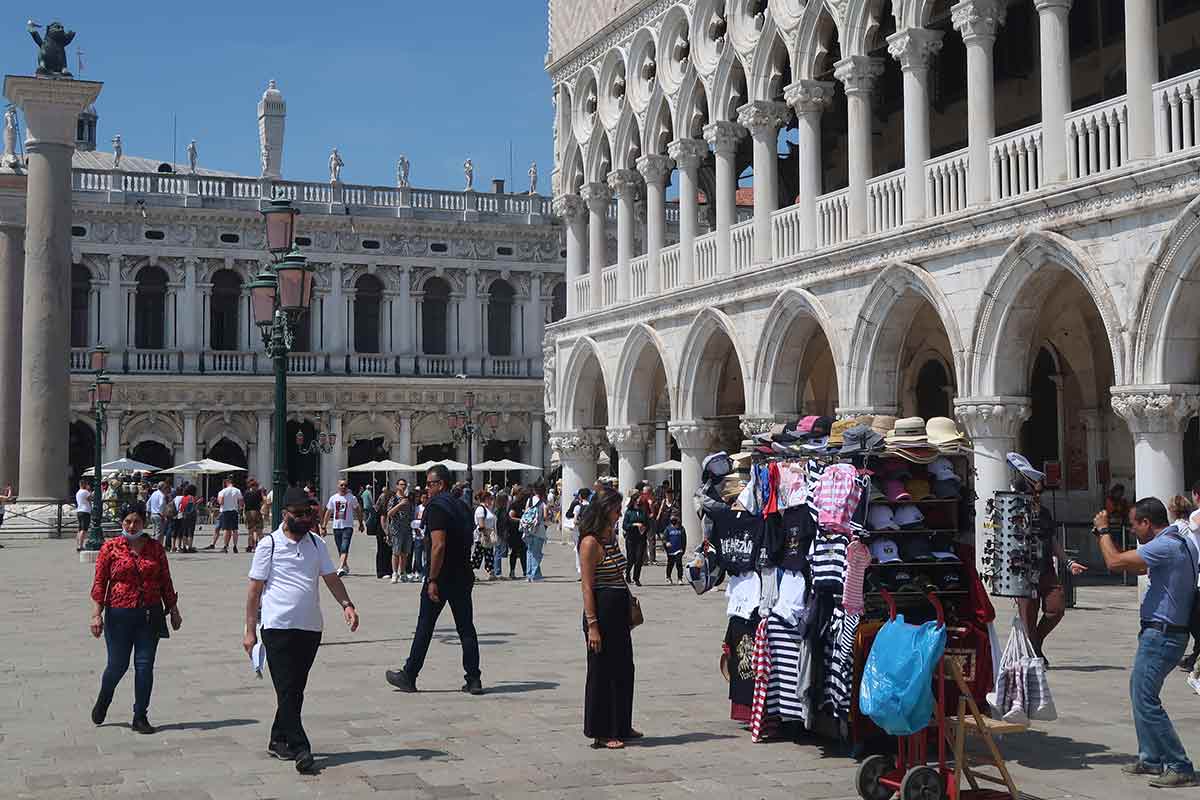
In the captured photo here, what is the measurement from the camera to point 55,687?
10828 millimetres

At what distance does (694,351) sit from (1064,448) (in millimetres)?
6129

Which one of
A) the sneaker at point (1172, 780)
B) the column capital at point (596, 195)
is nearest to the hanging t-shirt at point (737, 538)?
the sneaker at point (1172, 780)

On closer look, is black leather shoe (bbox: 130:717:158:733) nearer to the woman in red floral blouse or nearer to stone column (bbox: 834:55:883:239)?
the woman in red floral blouse

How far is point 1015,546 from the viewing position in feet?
32.2

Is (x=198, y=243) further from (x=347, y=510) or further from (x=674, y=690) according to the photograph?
(x=674, y=690)

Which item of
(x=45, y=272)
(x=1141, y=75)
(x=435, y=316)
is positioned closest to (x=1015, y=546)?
(x=1141, y=75)

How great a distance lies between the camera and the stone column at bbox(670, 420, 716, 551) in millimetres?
24531

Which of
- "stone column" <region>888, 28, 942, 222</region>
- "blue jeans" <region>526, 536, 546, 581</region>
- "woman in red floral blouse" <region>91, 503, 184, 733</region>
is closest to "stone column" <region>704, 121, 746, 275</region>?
"stone column" <region>888, 28, 942, 222</region>

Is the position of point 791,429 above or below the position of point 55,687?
above

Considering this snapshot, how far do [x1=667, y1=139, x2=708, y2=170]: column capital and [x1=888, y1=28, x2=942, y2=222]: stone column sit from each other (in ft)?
19.5

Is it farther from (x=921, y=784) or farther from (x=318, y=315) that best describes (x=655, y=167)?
(x=318, y=315)

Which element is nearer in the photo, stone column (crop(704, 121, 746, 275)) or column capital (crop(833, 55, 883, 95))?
column capital (crop(833, 55, 883, 95))

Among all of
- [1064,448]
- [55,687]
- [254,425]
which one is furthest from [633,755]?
[254,425]

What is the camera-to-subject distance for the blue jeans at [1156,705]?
7348 mm
